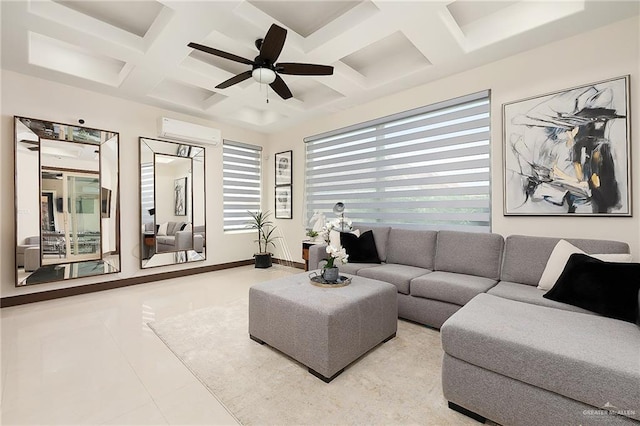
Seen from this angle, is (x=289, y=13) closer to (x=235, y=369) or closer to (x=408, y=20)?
(x=408, y=20)

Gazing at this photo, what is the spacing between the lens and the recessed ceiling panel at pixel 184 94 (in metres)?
4.25

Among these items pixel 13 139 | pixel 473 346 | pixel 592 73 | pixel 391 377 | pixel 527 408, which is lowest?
pixel 391 377

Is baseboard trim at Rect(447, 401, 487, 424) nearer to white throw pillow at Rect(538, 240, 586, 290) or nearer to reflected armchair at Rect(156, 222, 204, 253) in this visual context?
white throw pillow at Rect(538, 240, 586, 290)

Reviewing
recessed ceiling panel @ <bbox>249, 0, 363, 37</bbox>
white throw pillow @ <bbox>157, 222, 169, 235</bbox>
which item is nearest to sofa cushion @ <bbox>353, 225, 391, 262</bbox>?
recessed ceiling panel @ <bbox>249, 0, 363, 37</bbox>

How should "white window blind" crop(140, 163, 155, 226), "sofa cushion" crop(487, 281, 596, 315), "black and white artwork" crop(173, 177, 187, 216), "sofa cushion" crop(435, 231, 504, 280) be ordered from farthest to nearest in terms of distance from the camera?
"black and white artwork" crop(173, 177, 187, 216), "white window blind" crop(140, 163, 155, 226), "sofa cushion" crop(435, 231, 504, 280), "sofa cushion" crop(487, 281, 596, 315)

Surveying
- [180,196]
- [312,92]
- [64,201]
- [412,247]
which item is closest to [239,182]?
[180,196]

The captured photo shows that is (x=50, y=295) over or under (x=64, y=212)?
under

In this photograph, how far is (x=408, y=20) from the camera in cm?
252

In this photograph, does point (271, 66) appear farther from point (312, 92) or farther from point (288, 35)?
point (312, 92)

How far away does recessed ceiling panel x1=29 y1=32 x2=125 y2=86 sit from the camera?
320 centimetres

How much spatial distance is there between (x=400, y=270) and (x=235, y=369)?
201cm

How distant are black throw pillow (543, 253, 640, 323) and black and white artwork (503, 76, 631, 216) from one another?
909mm

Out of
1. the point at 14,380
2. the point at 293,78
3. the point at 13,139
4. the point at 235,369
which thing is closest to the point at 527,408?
the point at 235,369

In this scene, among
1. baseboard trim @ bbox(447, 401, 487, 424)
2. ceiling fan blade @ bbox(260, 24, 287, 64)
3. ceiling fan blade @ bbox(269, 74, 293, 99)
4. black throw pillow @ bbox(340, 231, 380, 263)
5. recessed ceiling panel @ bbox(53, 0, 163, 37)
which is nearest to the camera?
baseboard trim @ bbox(447, 401, 487, 424)
